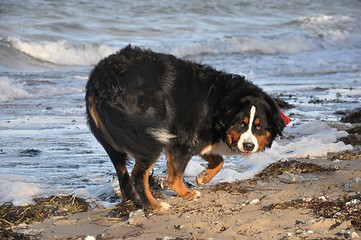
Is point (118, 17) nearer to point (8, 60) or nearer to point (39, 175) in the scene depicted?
point (8, 60)

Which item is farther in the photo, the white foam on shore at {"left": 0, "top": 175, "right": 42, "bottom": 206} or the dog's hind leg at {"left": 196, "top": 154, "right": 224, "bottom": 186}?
the dog's hind leg at {"left": 196, "top": 154, "right": 224, "bottom": 186}

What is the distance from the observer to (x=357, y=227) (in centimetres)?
460

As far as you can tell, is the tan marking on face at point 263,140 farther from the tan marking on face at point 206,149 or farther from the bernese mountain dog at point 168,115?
the tan marking on face at point 206,149

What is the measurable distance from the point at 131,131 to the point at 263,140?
1.28m

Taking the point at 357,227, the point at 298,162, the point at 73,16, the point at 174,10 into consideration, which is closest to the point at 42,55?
the point at 73,16

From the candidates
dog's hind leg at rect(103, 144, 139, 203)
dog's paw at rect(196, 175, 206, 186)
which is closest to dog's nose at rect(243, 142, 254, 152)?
dog's paw at rect(196, 175, 206, 186)

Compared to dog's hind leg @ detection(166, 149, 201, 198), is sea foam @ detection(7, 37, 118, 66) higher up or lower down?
lower down

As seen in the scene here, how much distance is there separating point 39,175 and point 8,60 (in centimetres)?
979

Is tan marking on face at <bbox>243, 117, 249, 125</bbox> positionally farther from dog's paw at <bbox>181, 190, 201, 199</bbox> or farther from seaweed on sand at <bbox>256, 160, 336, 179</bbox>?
seaweed on sand at <bbox>256, 160, 336, 179</bbox>

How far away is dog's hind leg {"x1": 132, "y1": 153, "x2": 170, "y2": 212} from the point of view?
557 centimetres

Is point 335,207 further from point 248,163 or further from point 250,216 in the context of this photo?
point 248,163

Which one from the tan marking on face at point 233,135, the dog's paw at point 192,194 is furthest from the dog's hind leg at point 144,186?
the tan marking on face at point 233,135

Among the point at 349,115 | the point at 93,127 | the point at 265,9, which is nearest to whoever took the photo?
the point at 93,127

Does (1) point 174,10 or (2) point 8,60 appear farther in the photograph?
(1) point 174,10
